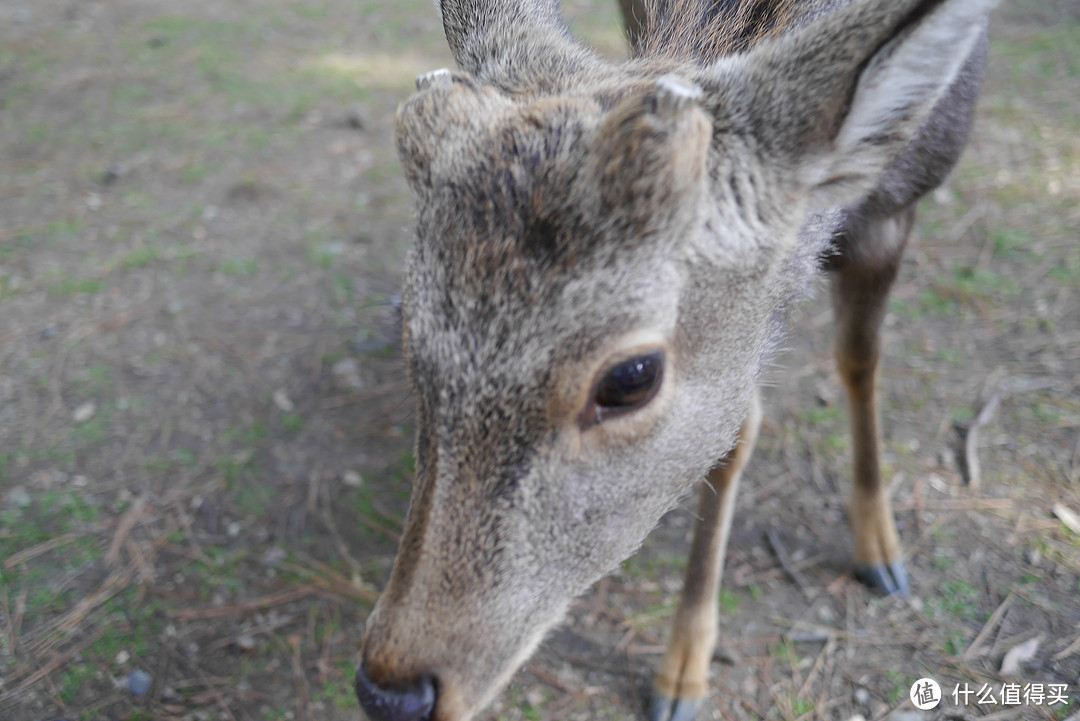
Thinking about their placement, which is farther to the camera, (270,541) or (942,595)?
(270,541)

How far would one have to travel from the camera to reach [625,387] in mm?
1693

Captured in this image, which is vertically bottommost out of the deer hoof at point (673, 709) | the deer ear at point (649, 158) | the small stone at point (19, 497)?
the small stone at point (19, 497)

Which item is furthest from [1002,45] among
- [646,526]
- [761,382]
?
[646,526]

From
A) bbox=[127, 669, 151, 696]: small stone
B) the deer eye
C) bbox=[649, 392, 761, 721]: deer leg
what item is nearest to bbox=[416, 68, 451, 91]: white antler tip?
the deer eye

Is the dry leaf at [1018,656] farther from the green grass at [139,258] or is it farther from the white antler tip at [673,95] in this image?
the green grass at [139,258]

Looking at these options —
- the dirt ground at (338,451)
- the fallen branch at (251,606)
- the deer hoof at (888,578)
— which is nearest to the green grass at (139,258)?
the dirt ground at (338,451)

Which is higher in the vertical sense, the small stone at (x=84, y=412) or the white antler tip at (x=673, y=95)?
the white antler tip at (x=673, y=95)

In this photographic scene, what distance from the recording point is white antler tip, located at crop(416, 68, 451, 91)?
189cm

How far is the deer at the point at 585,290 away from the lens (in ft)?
5.35

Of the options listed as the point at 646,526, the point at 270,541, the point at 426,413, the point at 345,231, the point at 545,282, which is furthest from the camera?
the point at 345,231

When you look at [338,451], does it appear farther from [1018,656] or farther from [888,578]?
[1018,656]

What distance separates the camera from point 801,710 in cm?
282

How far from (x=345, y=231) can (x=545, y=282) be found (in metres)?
4.05

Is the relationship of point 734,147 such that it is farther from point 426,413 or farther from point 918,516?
point 918,516
